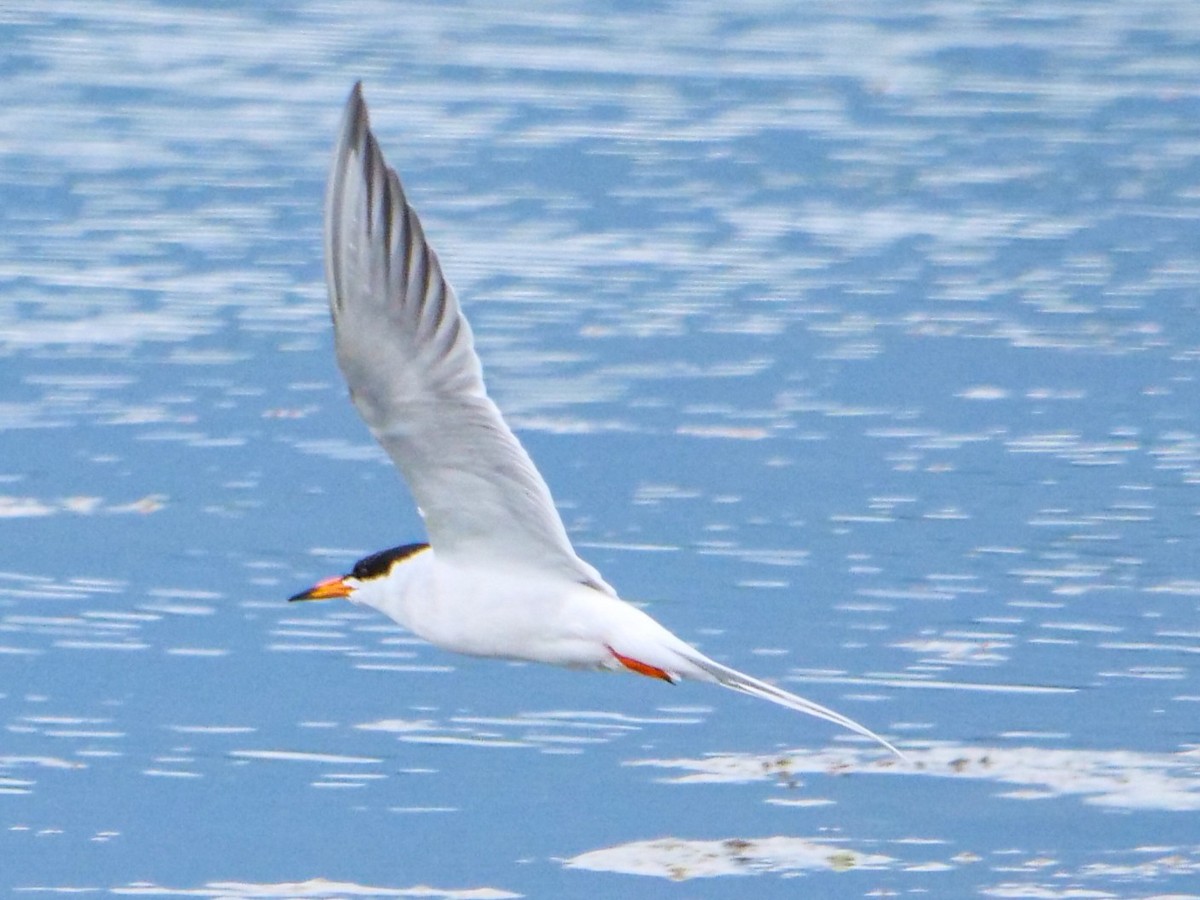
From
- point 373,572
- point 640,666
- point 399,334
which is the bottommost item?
point 640,666

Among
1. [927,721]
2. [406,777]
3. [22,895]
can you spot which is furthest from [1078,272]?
[22,895]

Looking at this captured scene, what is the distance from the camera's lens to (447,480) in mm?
6230

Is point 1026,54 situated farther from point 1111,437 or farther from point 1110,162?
point 1111,437

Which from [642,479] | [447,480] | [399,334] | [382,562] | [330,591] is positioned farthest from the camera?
[642,479]

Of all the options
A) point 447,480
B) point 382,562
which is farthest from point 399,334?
point 382,562

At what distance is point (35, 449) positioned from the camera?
10219mm

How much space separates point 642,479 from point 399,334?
4.03 m

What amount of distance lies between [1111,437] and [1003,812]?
3668 mm

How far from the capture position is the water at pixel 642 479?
7.08 meters

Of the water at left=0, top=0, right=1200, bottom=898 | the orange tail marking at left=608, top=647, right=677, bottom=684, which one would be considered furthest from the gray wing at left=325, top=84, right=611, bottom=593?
the water at left=0, top=0, right=1200, bottom=898

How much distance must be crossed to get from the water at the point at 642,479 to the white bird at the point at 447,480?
27.8 inches

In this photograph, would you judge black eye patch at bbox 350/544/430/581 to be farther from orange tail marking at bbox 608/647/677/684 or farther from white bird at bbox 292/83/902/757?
orange tail marking at bbox 608/647/677/684

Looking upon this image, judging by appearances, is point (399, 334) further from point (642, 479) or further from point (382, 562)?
point (642, 479)

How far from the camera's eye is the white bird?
19.5 ft
